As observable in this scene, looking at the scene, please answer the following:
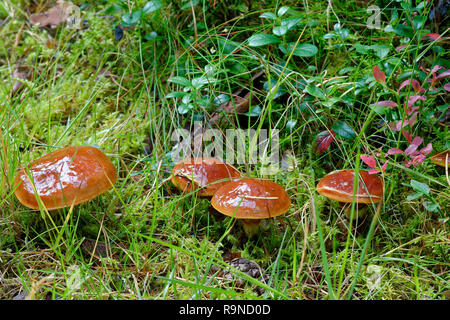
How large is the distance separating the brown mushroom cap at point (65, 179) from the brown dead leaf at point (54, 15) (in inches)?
87.8

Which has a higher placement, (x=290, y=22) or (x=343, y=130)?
(x=290, y=22)

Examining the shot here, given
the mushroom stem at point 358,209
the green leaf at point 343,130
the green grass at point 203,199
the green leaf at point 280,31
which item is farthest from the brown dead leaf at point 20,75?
the mushroom stem at point 358,209

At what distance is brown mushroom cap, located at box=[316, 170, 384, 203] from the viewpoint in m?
1.94

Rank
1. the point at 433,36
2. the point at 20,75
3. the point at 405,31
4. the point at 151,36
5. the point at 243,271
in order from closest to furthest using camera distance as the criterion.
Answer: the point at 243,271
the point at 433,36
the point at 405,31
the point at 151,36
the point at 20,75

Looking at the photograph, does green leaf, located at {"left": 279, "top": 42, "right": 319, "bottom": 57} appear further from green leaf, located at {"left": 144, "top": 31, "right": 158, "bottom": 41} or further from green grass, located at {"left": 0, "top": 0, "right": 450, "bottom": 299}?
green leaf, located at {"left": 144, "top": 31, "right": 158, "bottom": 41}

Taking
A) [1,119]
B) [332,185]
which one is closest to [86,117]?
[1,119]

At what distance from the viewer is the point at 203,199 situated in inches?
92.1

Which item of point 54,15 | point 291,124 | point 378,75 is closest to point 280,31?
point 291,124

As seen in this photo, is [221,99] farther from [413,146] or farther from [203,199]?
[413,146]

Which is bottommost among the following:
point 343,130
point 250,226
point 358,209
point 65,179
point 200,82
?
point 358,209

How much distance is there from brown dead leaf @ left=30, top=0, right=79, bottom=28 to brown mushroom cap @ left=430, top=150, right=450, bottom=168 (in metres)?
3.37

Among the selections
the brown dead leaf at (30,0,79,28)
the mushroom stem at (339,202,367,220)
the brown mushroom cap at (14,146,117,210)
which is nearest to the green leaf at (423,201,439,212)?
the mushroom stem at (339,202,367,220)

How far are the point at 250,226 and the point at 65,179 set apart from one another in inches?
39.4

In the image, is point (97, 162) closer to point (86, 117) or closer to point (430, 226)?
point (86, 117)
